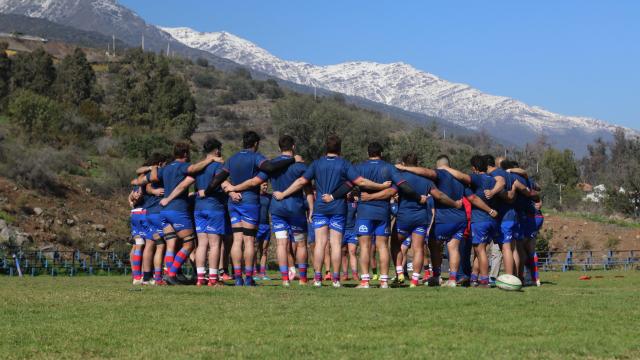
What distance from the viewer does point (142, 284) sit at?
1648cm

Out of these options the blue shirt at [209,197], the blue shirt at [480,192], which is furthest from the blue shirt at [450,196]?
the blue shirt at [209,197]

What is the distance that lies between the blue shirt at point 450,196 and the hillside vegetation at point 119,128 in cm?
3126

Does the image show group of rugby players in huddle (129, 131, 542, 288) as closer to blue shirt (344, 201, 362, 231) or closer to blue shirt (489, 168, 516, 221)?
blue shirt (489, 168, 516, 221)

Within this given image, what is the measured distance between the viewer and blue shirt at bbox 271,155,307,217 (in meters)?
15.5

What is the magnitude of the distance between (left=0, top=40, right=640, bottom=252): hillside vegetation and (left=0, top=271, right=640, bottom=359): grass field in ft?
110

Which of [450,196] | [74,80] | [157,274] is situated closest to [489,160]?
[450,196]

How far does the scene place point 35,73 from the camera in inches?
3334

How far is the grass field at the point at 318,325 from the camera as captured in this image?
336 inches

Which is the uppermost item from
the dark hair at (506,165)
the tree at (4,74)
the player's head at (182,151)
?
the tree at (4,74)

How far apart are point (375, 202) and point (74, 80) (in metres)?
74.7

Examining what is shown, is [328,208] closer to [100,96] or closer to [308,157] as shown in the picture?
[308,157]

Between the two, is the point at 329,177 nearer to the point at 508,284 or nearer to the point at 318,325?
the point at 508,284

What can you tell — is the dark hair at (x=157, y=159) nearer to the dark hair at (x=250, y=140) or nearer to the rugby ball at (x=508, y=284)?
the dark hair at (x=250, y=140)

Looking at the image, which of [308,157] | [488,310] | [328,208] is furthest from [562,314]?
[308,157]
